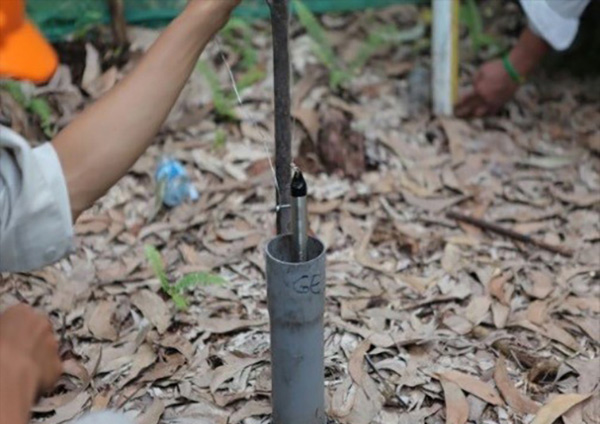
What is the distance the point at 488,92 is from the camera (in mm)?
3832

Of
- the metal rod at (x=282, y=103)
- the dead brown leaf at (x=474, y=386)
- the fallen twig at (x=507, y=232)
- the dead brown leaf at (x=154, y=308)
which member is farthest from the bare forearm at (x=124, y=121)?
the fallen twig at (x=507, y=232)

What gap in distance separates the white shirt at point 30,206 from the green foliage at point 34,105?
6.43ft

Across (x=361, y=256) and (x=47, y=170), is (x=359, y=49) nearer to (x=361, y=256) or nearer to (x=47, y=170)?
(x=361, y=256)

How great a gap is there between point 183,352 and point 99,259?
0.62 meters

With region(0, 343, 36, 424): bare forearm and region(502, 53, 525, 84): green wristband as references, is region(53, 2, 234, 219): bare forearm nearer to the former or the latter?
region(0, 343, 36, 424): bare forearm

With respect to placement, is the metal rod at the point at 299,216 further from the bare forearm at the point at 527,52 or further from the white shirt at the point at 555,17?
the bare forearm at the point at 527,52

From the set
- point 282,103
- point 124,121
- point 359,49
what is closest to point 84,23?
point 359,49

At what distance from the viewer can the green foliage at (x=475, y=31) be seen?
4.28m

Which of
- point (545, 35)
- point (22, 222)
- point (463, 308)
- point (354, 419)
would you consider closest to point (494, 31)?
point (545, 35)

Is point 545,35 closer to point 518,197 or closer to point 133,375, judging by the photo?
point 518,197

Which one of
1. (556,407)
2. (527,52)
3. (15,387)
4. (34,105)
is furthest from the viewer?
(527,52)

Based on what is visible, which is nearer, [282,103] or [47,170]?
[47,170]

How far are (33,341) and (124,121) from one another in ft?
1.34

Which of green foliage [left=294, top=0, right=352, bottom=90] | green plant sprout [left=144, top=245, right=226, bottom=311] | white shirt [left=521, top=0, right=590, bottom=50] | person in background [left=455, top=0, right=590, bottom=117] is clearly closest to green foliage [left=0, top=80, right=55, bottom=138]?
green plant sprout [left=144, top=245, right=226, bottom=311]
